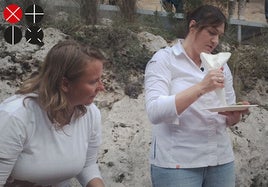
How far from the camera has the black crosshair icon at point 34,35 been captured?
476 cm

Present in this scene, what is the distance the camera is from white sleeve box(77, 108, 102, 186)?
7.18 ft

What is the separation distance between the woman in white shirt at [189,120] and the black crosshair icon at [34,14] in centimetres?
301

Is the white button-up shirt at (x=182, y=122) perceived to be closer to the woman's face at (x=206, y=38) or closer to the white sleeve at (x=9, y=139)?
the woman's face at (x=206, y=38)

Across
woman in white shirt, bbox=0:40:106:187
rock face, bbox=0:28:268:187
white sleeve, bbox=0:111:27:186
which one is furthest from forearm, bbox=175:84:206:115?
rock face, bbox=0:28:268:187

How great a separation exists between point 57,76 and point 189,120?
0.73 meters

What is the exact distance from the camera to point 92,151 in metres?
2.24

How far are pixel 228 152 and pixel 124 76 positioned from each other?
240 cm

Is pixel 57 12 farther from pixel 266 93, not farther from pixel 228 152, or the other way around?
pixel 228 152

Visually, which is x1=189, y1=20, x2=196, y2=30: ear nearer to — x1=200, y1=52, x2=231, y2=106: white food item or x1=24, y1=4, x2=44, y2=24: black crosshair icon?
x1=200, y1=52, x2=231, y2=106: white food item

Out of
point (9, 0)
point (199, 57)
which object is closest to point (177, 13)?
point (9, 0)

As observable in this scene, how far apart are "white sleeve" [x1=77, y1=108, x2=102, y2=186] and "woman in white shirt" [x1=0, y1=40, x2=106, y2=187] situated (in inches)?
6.8

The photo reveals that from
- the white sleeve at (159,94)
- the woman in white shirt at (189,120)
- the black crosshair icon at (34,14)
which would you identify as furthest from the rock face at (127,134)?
the white sleeve at (159,94)

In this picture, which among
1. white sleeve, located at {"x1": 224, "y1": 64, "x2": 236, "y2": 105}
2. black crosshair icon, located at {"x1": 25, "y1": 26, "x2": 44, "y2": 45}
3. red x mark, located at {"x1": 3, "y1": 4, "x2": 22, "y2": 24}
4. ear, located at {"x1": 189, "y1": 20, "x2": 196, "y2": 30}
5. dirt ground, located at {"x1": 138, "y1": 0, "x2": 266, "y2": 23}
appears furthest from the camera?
dirt ground, located at {"x1": 138, "y1": 0, "x2": 266, "y2": 23}

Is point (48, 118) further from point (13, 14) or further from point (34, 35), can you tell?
point (13, 14)
